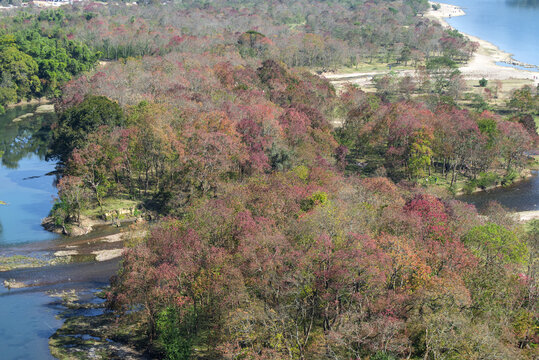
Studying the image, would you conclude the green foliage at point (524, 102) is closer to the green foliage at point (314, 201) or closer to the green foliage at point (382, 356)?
the green foliage at point (314, 201)

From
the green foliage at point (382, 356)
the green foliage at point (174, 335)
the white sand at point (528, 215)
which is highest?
the green foliage at point (382, 356)

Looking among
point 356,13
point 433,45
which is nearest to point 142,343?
point 433,45

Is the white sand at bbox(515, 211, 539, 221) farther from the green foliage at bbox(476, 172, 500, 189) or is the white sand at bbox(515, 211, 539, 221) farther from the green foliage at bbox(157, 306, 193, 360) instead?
the green foliage at bbox(157, 306, 193, 360)

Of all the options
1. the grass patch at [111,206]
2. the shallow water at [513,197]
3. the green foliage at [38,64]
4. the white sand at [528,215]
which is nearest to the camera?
the grass patch at [111,206]

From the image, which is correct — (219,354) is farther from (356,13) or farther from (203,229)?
(356,13)

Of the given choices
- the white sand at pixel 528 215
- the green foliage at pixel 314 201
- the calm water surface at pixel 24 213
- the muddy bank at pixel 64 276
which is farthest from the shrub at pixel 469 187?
the calm water surface at pixel 24 213

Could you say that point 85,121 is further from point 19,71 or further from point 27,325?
point 19,71

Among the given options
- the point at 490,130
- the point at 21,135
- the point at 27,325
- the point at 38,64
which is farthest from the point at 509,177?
the point at 38,64
